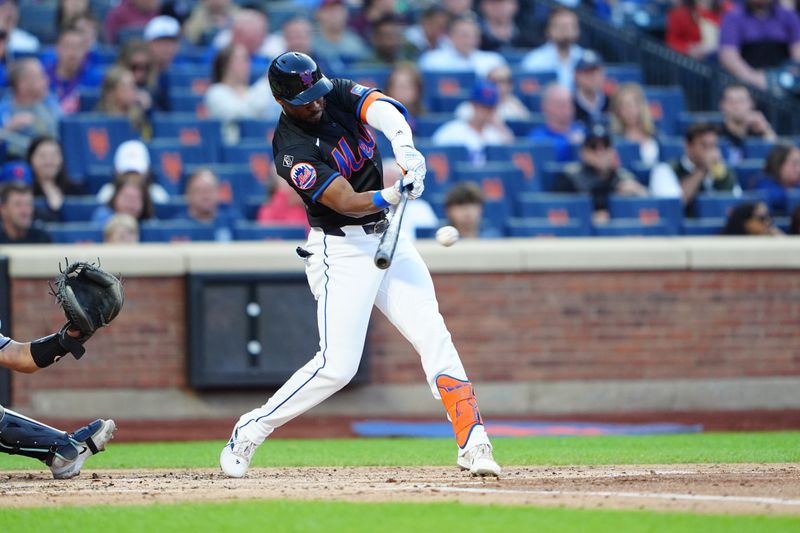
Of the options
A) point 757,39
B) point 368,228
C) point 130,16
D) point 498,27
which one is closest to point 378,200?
point 368,228

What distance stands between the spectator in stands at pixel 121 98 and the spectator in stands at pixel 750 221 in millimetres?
4994

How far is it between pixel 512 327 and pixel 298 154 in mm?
4756

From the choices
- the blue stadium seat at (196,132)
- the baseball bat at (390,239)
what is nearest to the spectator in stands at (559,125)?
the blue stadium seat at (196,132)

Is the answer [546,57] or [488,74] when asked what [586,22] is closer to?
[546,57]

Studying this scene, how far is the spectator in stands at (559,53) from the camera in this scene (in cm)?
1339

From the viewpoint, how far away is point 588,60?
13523 millimetres

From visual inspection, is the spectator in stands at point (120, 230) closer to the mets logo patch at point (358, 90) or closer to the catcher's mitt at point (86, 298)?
the catcher's mitt at point (86, 298)

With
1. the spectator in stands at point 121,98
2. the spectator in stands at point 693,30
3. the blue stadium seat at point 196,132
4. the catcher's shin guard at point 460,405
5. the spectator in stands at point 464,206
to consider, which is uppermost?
the spectator in stands at point 693,30

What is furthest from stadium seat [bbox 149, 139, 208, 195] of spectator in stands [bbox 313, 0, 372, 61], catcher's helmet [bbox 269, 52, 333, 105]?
catcher's helmet [bbox 269, 52, 333, 105]

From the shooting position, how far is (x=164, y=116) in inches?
459

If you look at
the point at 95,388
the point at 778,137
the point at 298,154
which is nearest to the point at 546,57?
the point at 778,137

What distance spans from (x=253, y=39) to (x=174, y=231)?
8.47 feet

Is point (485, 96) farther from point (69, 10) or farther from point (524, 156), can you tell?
point (69, 10)

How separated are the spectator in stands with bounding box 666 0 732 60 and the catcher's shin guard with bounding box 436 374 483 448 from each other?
30.3 ft
